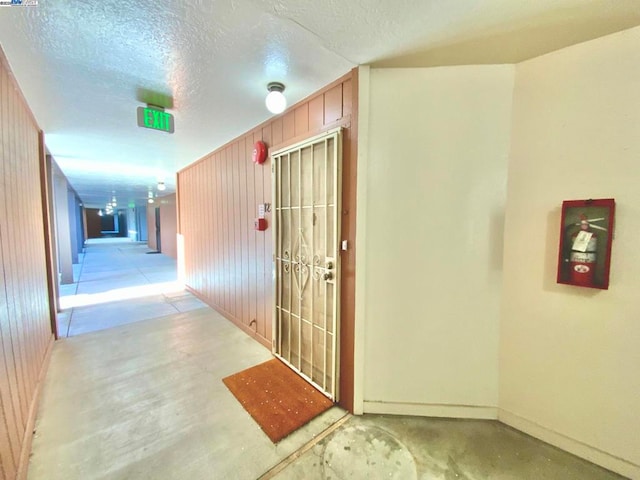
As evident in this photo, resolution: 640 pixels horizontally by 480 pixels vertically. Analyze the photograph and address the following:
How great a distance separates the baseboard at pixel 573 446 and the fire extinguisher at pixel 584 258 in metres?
1.04

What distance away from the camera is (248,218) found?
3182mm

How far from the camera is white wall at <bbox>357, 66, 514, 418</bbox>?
1747 millimetres

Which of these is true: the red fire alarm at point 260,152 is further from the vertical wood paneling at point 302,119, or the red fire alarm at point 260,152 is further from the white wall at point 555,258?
the white wall at point 555,258

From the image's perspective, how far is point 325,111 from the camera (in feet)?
6.74

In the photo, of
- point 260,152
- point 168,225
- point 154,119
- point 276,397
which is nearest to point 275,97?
point 260,152

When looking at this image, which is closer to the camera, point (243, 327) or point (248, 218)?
point (248, 218)

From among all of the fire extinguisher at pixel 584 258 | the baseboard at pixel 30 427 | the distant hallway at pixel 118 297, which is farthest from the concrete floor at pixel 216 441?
the distant hallway at pixel 118 297

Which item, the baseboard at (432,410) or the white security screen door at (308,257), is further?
the white security screen door at (308,257)

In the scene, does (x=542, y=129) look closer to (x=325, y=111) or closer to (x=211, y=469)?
(x=325, y=111)

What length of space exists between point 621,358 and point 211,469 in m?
2.51

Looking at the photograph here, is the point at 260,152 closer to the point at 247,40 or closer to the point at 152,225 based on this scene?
the point at 247,40

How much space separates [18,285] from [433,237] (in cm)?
299

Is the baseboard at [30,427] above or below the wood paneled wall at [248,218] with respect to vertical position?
below

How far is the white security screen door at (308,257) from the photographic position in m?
2.03
